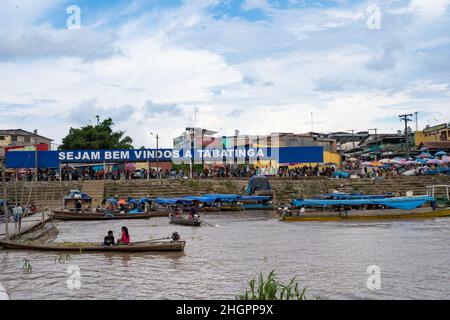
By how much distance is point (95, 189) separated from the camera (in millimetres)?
49531

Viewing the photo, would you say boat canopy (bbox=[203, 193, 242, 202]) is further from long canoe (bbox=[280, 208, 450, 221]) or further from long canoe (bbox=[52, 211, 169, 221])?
long canoe (bbox=[280, 208, 450, 221])

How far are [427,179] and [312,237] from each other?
26.7 metres

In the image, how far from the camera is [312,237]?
91.9 feet

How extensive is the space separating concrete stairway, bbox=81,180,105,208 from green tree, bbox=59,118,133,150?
1864cm

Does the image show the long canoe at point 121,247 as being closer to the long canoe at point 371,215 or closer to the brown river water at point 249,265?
the brown river water at point 249,265

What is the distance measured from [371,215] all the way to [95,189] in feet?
83.3

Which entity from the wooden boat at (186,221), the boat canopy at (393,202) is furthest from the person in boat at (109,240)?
the boat canopy at (393,202)

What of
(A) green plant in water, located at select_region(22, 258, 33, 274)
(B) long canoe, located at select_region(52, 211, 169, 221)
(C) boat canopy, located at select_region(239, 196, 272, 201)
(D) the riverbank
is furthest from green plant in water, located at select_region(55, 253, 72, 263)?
(D) the riverbank

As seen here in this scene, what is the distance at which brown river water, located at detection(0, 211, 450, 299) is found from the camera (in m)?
16.2

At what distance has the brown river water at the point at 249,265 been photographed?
1617 cm

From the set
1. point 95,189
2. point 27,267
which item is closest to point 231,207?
point 95,189
